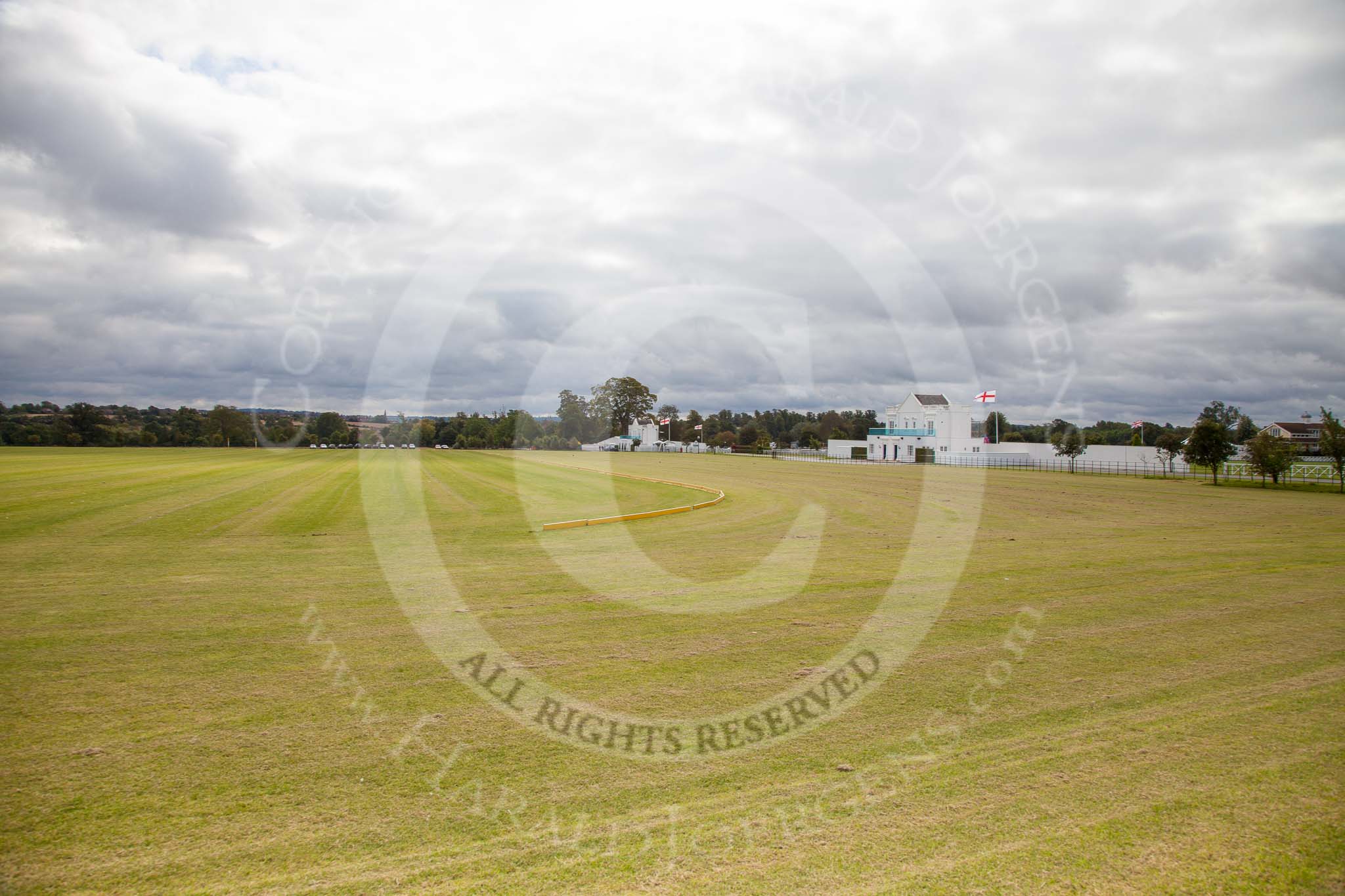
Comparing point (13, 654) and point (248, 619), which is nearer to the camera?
point (13, 654)

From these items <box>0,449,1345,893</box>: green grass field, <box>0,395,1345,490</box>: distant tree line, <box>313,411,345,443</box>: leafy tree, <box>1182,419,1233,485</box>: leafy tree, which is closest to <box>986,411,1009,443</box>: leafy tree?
<box>0,395,1345,490</box>: distant tree line

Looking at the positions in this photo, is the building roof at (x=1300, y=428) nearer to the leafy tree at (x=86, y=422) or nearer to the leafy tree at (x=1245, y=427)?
the leafy tree at (x=1245, y=427)

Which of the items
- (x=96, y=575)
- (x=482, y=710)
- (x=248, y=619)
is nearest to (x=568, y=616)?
(x=482, y=710)

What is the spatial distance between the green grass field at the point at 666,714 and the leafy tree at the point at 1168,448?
3838cm

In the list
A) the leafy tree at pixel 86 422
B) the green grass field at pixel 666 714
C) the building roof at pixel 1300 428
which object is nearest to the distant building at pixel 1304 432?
the building roof at pixel 1300 428

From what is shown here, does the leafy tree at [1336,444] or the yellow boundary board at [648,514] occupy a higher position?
the leafy tree at [1336,444]

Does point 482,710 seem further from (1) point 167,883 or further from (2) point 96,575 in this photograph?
(2) point 96,575

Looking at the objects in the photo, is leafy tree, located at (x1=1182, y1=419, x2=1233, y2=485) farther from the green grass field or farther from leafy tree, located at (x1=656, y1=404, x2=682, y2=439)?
leafy tree, located at (x1=656, y1=404, x2=682, y2=439)

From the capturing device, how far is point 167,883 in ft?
11.9

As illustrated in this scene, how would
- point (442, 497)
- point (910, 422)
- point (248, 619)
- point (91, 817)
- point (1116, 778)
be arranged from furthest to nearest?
point (910, 422)
point (442, 497)
point (248, 619)
point (1116, 778)
point (91, 817)

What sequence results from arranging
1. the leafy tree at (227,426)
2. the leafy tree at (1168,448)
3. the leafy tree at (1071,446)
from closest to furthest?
1. the leafy tree at (1168,448)
2. the leafy tree at (1071,446)
3. the leafy tree at (227,426)

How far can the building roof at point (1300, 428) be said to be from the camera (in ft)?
347

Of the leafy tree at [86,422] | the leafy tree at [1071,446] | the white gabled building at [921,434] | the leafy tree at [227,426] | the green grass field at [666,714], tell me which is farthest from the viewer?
the leafy tree at [227,426]

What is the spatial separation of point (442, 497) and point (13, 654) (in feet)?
63.5
